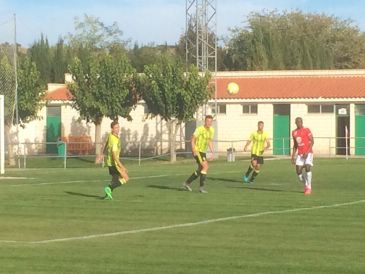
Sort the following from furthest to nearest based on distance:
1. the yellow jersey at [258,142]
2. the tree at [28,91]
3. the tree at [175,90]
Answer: the tree at [28,91], the tree at [175,90], the yellow jersey at [258,142]

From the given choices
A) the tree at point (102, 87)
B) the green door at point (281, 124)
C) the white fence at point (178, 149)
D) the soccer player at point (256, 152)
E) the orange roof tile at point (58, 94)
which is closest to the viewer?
the soccer player at point (256, 152)

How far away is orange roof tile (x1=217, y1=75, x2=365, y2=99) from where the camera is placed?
57000 mm

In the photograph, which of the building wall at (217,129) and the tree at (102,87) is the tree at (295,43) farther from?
the tree at (102,87)

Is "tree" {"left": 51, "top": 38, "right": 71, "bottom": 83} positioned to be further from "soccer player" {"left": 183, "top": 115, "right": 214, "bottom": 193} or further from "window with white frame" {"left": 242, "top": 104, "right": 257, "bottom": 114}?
"soccer player" {"left": 183, "top": 115, "right": 214, "bottom": 193}

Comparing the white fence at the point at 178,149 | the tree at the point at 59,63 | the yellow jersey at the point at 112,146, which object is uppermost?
the tree at the point at 59,63

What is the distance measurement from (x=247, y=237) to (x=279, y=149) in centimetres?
4288

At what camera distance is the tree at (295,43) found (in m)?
75.1

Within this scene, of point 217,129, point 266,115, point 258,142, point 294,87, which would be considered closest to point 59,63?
point 217,129

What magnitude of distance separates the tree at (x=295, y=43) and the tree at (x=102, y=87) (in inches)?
908

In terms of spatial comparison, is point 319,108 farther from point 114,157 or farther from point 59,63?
point 114,157

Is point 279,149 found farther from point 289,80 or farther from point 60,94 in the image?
point 60,94

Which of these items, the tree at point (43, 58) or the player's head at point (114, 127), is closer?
the player's head at point (114, 127)

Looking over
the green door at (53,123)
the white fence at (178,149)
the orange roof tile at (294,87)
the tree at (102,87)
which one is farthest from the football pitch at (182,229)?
the green door at (53,123)

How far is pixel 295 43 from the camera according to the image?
75.9 metres
